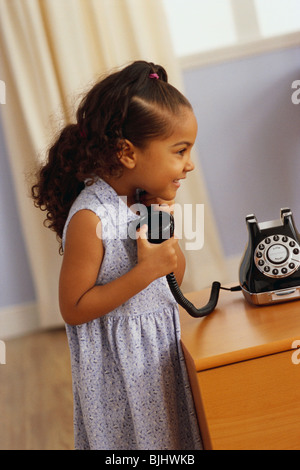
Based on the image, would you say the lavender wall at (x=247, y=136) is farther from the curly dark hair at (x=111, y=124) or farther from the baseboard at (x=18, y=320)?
the curly dark hair at (x=111, y=124)

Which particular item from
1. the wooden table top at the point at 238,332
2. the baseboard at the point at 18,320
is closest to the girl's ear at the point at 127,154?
the wooden table top at the point at 238,332

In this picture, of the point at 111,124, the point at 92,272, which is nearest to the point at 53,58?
the point at 111,124

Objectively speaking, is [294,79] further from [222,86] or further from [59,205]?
[59,205]

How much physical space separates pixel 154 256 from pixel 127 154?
213mm

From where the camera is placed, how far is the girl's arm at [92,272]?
94 centimetres

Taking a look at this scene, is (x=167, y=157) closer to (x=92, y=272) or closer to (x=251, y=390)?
(x=92, y=272)

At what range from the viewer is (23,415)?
1.78m

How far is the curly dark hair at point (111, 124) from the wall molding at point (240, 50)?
1639 mm

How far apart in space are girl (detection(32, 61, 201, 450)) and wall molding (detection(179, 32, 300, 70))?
1.67 m

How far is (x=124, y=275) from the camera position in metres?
0.95

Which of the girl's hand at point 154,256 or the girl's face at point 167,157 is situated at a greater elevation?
the girl's face at point 167,157

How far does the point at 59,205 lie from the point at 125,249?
20 centimetres

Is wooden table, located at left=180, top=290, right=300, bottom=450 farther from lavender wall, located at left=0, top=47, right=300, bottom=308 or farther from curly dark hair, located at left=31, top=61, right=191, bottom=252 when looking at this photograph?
lavender wall, located at left=0, top=47, right=300, bottom=308
